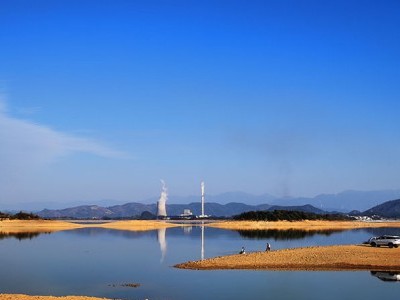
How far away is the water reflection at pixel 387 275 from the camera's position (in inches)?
1537

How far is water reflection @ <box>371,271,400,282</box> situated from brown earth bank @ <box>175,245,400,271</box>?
1394 millimetres

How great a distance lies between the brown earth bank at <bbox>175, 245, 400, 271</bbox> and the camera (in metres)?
44.9

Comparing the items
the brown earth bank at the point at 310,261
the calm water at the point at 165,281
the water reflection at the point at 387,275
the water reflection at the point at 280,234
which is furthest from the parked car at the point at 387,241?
the water reflection at the point at 280,234

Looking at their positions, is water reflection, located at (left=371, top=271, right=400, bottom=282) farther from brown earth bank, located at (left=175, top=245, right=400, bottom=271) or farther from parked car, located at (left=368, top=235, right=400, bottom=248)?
parked car, located at (left=368, top=235, right=400, bottom=248)

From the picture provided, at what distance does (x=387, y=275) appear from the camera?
40938mm

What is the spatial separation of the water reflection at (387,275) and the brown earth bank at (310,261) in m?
1.39

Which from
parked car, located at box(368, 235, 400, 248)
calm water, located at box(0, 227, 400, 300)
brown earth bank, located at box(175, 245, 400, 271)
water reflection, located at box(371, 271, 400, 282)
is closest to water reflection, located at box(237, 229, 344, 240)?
parked car, located at box(368, 235, 400, 248)

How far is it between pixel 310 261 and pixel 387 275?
8013 millimetres

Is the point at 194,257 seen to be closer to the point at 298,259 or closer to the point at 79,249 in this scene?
the point at 298,259

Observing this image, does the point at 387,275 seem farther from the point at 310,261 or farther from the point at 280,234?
the point at 280,234

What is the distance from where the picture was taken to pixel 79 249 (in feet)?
215

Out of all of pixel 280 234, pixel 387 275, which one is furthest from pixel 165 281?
pixel 280 234

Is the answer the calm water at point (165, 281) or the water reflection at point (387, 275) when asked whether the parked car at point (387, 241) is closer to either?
the water reflection at point (387, 275)

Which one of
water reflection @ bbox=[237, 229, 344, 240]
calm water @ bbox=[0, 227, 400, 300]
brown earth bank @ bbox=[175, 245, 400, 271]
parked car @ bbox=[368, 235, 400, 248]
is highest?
parked car @ bbox=[368, 235, 400, 248]
